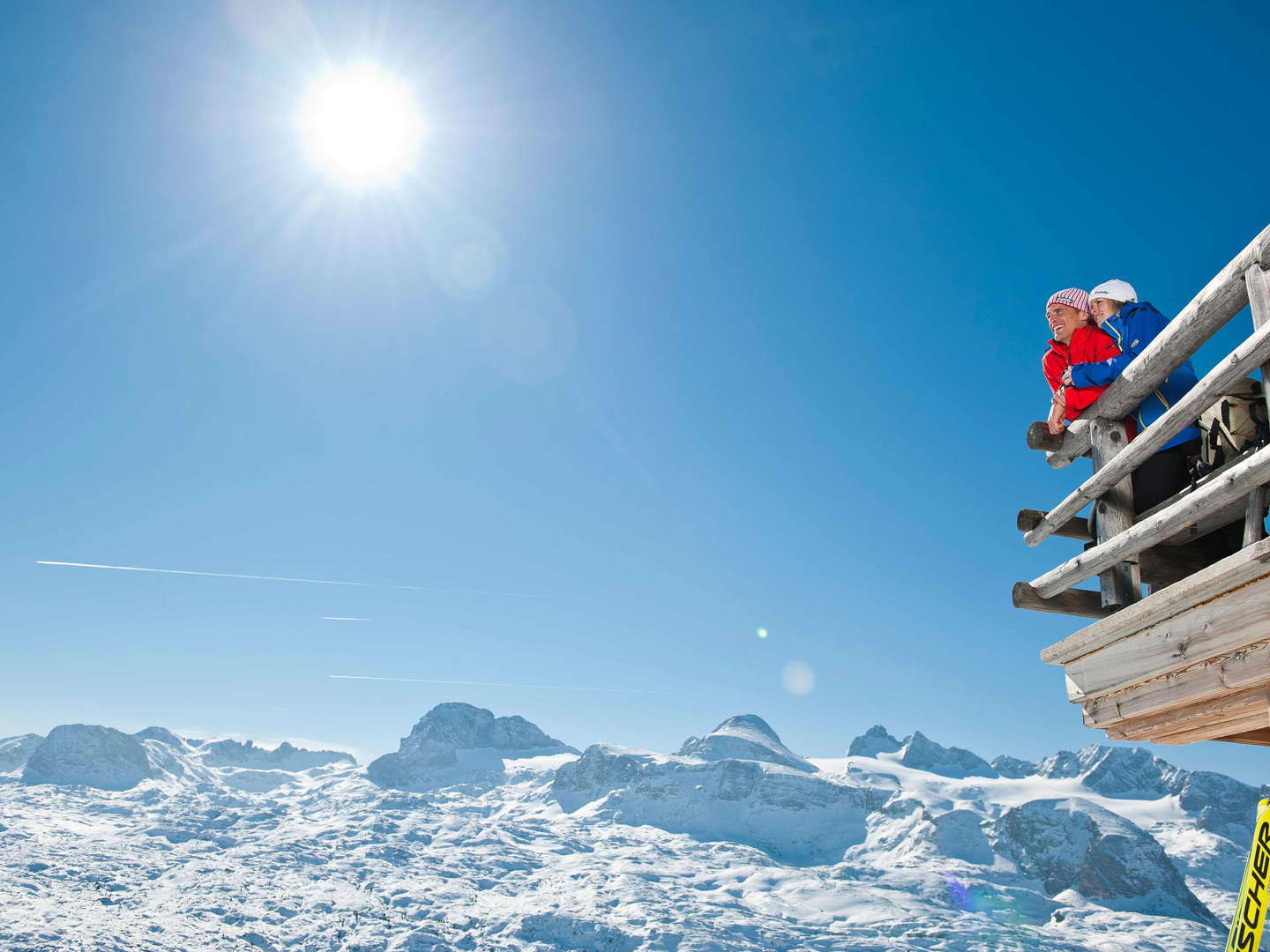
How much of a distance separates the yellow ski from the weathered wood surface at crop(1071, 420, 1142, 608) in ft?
5.30

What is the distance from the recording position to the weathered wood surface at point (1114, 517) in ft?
19.8

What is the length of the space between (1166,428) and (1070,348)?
1.66 m

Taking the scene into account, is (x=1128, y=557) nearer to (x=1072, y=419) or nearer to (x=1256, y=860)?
(x=1072, y=419)

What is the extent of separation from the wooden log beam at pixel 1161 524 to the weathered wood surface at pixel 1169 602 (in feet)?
1.18

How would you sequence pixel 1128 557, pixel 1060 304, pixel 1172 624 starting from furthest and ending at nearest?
pixel 1060 304 < pixel 1128 557 < pixel 1172 624

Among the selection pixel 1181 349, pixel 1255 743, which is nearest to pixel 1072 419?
pixel 1181 349

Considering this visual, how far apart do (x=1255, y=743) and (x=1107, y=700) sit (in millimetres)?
1788

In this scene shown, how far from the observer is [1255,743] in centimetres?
673

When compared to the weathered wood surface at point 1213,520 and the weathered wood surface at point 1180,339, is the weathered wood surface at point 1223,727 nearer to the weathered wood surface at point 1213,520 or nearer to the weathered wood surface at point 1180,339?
the weathered wood surface at point 1213,520

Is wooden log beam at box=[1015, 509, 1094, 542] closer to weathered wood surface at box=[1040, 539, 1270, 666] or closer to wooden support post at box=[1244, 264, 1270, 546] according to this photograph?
weathered wood surface at box=[1040, 539, 1270, 666]

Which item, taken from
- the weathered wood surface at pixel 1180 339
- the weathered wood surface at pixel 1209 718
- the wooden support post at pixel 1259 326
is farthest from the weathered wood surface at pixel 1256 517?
the weathered wood surface at pixel 1180 339

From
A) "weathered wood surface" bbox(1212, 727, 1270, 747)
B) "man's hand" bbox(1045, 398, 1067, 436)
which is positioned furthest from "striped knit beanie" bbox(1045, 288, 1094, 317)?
"weathered wood surface" bbox(1212, 727, 1270, 747)

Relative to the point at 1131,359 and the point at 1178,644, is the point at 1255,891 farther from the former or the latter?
the point at 1131,359

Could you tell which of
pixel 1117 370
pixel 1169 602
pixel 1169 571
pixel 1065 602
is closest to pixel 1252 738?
pixel 1169 571
